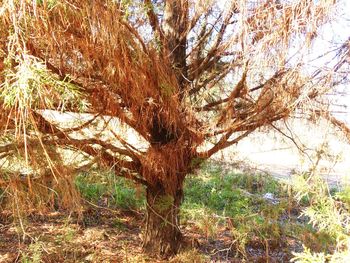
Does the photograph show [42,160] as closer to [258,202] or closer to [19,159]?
[19,159]

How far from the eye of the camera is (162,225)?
10.9 feet

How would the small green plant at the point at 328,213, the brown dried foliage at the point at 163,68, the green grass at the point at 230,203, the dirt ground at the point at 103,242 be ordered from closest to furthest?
the small green plant at the point at 328,213 → the brown dried foliage at the point at 163,68 → the green grass at the point at 230,203 → the dirt ground at the point at 103,242

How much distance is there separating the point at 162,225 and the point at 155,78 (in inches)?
58.0

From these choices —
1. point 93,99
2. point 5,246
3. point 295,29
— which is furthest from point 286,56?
point 5,246

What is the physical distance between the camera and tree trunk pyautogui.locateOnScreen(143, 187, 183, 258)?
3236 mm

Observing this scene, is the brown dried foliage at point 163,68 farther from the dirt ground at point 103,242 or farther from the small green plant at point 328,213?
the dirt ground at point 103,242

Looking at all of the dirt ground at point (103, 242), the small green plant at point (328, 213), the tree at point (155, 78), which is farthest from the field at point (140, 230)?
the small green plant at point (328, 213)

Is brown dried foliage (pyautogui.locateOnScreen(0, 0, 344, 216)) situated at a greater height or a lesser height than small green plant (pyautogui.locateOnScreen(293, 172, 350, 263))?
greater

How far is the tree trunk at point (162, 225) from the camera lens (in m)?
3.24

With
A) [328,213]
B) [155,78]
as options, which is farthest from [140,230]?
[328,213]

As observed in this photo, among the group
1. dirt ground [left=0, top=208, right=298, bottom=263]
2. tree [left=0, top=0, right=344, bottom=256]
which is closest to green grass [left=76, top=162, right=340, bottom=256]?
dirt ground [left=0, top=208, right=298, bottom=263]

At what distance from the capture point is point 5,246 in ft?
12.7

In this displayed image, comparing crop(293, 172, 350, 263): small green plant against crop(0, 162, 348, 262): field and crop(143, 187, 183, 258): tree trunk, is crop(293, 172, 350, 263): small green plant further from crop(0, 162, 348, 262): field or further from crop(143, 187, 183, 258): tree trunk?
crop(143, 187, 183, 258): tree trunk

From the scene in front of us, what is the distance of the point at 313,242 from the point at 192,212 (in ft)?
3.68
